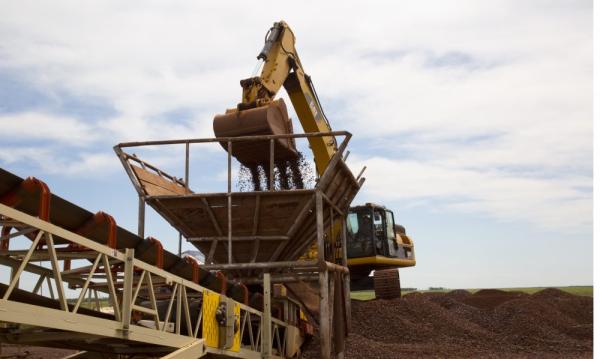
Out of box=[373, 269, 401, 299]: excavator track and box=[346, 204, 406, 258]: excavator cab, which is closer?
box=[346, 204, 406, 258]: excavator cab

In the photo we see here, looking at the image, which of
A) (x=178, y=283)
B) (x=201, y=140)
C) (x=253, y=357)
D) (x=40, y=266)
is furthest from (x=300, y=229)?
(x=40, y=266)

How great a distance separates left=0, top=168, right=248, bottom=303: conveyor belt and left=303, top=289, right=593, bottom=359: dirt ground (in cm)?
571

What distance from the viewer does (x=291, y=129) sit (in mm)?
12570

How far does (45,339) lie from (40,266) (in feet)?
3.68

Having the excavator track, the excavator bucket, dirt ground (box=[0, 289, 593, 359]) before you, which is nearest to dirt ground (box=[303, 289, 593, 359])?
dirt ground (box=[0, 289, 593, 359])

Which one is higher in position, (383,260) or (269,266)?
(383,260)

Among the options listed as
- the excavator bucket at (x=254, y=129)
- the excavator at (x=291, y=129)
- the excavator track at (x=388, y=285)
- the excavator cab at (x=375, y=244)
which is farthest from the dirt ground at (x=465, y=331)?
the excavator bucket at (x=254, y=129)

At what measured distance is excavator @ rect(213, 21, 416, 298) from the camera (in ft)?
38.7

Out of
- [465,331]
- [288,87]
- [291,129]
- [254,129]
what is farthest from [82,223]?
[465,331]

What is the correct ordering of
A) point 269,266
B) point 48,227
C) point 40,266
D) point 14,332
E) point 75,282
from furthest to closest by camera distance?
point 269,266
point 75,282
point 40,266
point 14,332
point 48,227

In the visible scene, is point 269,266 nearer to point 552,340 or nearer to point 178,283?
point 178,283

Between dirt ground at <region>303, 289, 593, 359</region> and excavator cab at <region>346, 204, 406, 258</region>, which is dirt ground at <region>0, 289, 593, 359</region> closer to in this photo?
dirt ground at <region>303, 289, 593, 359</region>

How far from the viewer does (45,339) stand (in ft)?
18.6

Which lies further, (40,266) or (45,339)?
(40,266)
